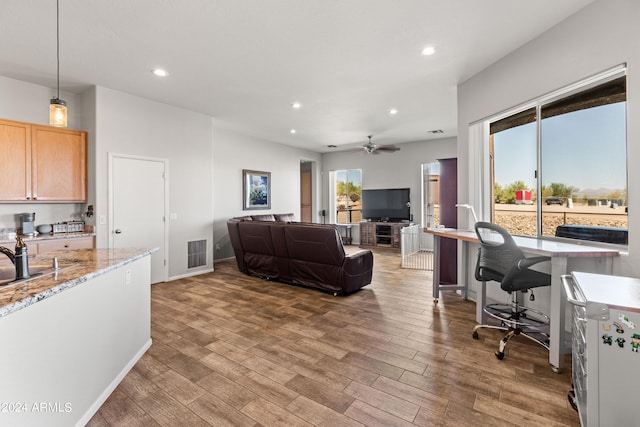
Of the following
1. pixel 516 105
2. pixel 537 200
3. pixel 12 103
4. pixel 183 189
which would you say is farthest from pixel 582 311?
pixel 12 103

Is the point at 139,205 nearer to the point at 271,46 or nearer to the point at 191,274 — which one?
the point at 191,274

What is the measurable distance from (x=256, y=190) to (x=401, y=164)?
423 cm

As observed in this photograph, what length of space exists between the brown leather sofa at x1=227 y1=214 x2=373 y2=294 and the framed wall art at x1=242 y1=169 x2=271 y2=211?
7.01 feet

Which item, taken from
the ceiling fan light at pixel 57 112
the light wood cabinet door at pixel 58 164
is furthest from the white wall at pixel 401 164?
the ceiling fan light at pixel 57 112

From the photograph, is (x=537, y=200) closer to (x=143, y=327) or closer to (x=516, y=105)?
(x=516, y=105)

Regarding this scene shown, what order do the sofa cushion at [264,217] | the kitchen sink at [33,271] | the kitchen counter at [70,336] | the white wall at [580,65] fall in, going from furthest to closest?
1. the sofa cushion at [264,217]
2. the white wall at [580,65]
3. the kitchen sink at [33,271]
4. the kitchen counter at [70,336]

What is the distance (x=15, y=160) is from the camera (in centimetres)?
367

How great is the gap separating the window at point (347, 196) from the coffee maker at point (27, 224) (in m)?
7.47

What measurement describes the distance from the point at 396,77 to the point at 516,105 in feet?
4.86

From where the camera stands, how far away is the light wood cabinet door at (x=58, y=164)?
3.84 meters

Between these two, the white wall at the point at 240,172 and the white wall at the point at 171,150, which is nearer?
the white wall at the point at 171,150

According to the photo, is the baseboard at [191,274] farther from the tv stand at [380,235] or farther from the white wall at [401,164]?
the white wall at [401,164]

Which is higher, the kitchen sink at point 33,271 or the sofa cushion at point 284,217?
the sofa cushion at point 284,217

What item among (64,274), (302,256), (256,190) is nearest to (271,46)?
(64,274)
